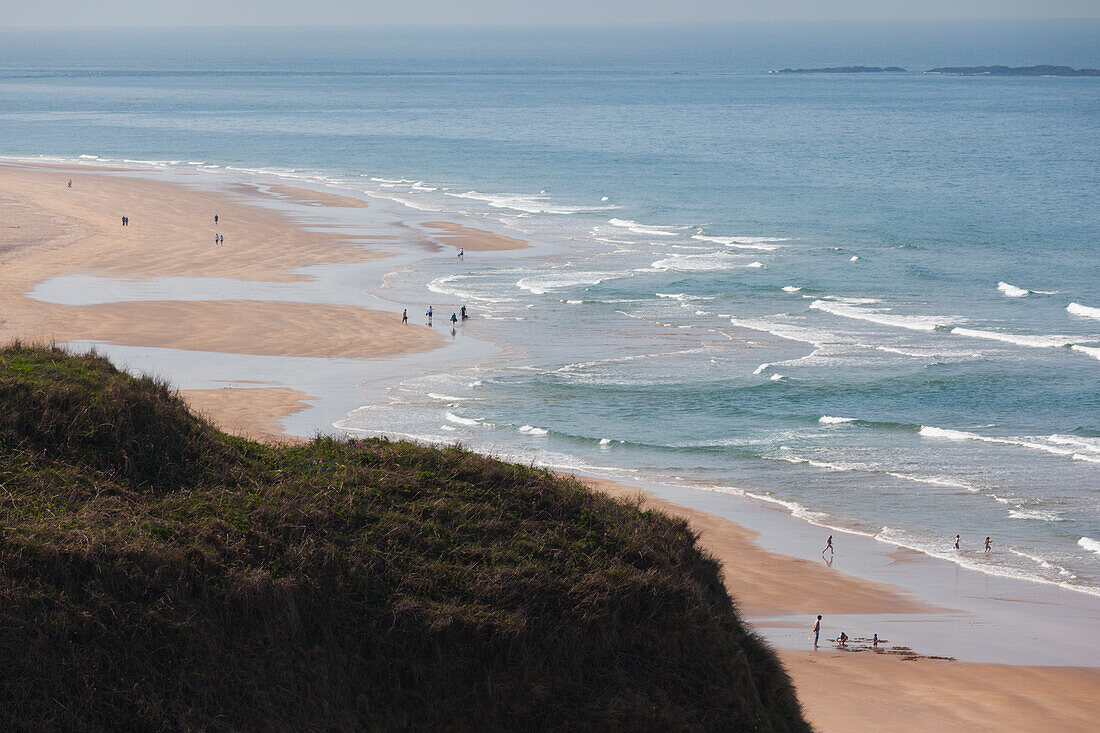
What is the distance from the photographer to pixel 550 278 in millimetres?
54094

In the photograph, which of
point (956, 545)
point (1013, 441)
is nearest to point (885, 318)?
point (1013, 441)

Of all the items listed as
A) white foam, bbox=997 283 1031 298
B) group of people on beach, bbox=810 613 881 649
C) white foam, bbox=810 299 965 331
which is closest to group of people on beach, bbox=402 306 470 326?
white foam, bbox=810 299 965 331

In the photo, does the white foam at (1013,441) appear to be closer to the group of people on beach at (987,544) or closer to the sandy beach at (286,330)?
the group of people on beach at (987,544)

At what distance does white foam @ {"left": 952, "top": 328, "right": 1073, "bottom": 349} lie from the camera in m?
42.3

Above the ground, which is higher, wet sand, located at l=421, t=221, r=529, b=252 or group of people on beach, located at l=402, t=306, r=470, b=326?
wet sand, located at l=421, t=221, r=529, b=252

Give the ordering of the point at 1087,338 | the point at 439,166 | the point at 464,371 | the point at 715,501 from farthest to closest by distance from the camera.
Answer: the point at 439,166
the point at 1087,338
the point at 464,371
the point at 715,501

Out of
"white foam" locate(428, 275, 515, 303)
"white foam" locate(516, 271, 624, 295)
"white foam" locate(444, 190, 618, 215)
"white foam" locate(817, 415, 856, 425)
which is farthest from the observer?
"white foam" locate(444, 190, 618, 215)

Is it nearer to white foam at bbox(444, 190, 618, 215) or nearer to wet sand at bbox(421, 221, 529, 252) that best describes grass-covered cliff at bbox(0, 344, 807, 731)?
wet sand at bbox(421, 221, 529, 252)

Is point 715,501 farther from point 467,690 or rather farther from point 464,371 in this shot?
point 467,690

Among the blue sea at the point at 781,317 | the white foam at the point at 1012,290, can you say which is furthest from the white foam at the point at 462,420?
the white foam at the point at 1012,290

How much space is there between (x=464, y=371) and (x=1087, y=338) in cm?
2527

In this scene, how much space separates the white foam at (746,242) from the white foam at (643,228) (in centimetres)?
190

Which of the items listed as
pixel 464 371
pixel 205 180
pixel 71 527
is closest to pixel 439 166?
pixel 205 180

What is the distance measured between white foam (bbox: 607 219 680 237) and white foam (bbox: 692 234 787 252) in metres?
1.90
